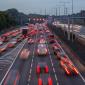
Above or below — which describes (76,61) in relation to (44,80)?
below

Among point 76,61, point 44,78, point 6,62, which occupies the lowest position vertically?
point 6,62

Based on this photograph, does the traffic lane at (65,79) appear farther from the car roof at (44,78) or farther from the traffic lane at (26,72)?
the traffic lane at (26,72)

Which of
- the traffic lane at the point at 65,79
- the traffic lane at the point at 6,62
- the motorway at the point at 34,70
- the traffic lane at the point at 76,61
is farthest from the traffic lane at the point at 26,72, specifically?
the traffic lane at the point at 76,61

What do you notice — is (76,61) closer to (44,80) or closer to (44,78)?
(44,78)

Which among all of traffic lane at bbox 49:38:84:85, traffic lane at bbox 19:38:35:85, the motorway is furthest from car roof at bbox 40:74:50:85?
traffic lane at bbox 19:38:35:85

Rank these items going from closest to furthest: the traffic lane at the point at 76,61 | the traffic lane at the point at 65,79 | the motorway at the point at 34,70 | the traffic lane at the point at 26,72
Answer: the traffic lane at the point at 65,79 < the traffic lane at the point at 26,72 < the motorway at the point at 34,70 < the traffic lane at the point at 76,61

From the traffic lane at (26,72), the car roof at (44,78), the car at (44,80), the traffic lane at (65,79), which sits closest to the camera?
the car at (44,80)

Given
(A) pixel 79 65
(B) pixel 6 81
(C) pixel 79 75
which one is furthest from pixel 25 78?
(A) pixel 79 65

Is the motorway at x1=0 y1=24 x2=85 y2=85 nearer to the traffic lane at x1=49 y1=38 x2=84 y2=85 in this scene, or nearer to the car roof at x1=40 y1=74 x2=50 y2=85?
the traffic lane at x1=49 y1=38 x2=84 y2=85

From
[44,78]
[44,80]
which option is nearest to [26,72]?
[44,78]

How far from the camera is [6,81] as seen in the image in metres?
40.3

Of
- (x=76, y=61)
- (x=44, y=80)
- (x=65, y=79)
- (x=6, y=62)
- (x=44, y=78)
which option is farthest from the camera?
(x=6, y=62)

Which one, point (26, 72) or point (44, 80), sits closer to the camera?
point (44, 80)

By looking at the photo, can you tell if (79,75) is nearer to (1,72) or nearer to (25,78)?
(25,78)
